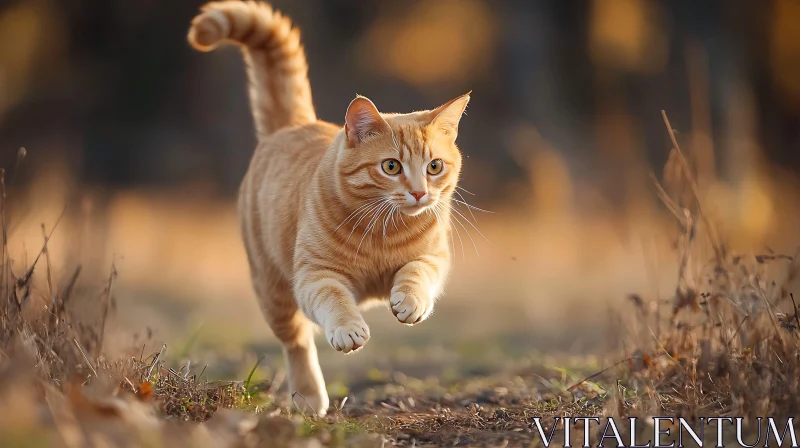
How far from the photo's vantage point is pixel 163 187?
1020cm

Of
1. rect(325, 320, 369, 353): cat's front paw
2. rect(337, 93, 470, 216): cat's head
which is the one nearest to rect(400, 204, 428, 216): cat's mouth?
rect(337, 93, 470, 216): cat's head

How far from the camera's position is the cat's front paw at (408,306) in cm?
293

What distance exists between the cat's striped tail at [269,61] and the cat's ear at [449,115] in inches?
39.0

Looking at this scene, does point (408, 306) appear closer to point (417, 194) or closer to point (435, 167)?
point (417, 194)

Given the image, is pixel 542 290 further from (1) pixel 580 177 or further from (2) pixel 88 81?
(2) pixel 88 81

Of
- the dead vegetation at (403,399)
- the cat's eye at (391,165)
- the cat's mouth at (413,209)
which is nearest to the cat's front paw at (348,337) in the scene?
the dead vegetation at (403,399)

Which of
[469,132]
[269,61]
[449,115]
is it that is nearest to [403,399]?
[449,115]

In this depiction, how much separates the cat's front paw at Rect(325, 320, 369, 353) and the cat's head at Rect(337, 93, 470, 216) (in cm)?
54

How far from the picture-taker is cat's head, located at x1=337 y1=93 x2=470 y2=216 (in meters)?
3.21

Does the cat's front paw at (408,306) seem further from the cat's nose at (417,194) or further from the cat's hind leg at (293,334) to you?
the cat's hind leg at (293,334)

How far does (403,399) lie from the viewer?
12.8 ft

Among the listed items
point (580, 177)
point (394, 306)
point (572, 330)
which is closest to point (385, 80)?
point (580, 177)

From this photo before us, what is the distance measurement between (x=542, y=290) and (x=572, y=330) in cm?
74

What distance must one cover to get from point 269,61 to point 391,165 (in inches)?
51.2
